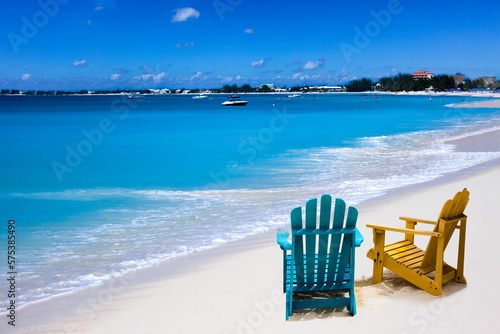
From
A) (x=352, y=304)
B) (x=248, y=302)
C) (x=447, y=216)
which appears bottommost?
(x=248, y=302)

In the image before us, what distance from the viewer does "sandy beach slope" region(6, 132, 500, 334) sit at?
15.1 ft

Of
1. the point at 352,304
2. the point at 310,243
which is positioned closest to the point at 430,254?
the point at 352,304

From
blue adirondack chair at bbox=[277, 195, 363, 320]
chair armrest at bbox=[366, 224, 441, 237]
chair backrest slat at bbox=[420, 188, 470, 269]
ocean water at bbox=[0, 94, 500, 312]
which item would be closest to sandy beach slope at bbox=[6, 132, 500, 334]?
blue adirondack chair at bbox=[277, 195, 363, 320]

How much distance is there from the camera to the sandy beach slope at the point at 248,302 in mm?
4617

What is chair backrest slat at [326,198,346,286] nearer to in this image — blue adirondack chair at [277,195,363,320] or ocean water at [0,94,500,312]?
blue adirondack chair at [277,195,363,320]

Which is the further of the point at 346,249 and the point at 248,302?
the point at 248,302

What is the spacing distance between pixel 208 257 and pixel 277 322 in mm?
2589

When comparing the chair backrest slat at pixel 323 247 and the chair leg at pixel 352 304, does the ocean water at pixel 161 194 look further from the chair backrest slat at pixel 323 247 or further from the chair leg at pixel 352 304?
the chair leg at pixel 352 304

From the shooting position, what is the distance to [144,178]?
57.0 ft

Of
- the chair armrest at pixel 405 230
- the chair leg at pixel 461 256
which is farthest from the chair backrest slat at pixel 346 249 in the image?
the chair leg at pixel 461 256

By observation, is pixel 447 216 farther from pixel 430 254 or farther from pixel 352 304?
pixel 352 304

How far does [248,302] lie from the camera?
522cm

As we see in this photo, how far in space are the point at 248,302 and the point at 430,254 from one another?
213cm

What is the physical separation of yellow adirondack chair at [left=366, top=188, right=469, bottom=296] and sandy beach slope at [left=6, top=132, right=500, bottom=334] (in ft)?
0.47
